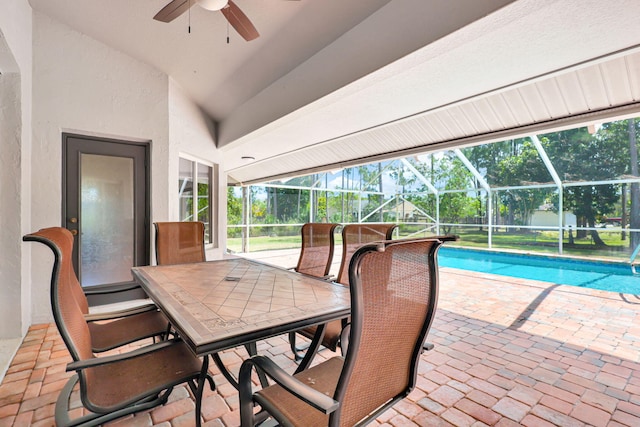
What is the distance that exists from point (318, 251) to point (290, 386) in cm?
221

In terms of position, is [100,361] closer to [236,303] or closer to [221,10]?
[236,303]

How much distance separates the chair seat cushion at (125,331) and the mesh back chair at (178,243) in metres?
0.92

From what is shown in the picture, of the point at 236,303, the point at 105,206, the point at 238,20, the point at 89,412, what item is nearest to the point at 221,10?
Result: the point at 238,20

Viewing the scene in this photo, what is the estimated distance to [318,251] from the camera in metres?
3.27

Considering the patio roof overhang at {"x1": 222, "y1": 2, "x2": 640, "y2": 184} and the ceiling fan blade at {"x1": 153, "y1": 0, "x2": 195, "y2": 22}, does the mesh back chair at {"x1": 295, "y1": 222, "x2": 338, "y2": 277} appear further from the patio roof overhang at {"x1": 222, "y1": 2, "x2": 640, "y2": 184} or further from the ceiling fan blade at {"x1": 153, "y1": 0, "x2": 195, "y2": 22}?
the ceiling fan blade at {"x1": 153, "y1": 0, "x2": 195, "y2": 22}

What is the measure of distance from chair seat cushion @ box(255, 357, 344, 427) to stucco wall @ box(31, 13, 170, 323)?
11.9ft

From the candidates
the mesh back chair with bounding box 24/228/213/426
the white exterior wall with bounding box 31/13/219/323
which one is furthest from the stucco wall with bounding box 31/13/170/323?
the mesh back chair with bounding box 24/228/213/426

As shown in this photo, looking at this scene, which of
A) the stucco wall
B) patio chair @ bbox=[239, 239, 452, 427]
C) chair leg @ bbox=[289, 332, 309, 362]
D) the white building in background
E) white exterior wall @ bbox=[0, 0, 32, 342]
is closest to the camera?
patio chair @ bbox=[239, 239, 452, 427]

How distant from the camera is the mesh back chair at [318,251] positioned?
3203 millimetres

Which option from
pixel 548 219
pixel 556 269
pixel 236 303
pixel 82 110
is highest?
pixel 82 110

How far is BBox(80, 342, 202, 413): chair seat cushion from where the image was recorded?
135 cm

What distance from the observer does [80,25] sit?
12.0 feet

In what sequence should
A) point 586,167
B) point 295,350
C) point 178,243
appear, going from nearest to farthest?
point 295,350 → point 178,243 → point 586,167

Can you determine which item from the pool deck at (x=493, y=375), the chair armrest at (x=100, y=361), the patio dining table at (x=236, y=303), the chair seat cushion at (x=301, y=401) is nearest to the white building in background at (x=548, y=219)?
the pool deck at (x=493, y=375)
